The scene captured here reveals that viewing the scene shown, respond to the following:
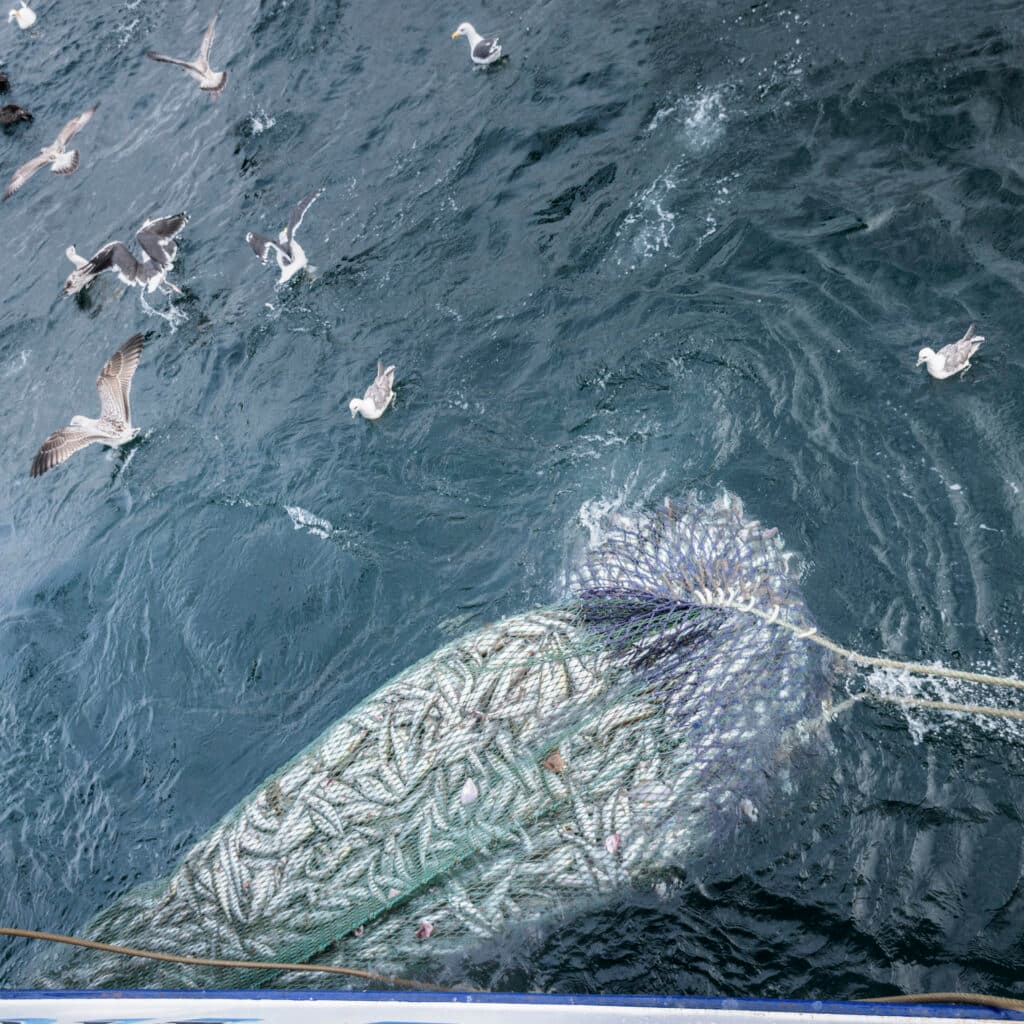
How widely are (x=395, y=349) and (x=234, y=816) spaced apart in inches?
215

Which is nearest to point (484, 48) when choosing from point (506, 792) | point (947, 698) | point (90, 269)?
point (90, 269)

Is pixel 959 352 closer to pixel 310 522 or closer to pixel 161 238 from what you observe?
pixel 310 522

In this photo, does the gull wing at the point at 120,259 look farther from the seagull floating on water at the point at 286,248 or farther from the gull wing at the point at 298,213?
the gull wing at the point at 298,213

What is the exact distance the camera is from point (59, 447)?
1038 centimetres

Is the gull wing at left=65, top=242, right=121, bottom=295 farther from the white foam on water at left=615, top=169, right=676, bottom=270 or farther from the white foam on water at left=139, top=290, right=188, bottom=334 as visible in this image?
the white foam on water at left=615, top=169, right=676, bottom=270

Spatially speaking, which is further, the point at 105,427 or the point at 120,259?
the point at 120,259

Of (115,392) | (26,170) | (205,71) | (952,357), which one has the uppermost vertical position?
(26,170)

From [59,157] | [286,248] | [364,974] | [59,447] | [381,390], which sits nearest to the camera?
[364,974]

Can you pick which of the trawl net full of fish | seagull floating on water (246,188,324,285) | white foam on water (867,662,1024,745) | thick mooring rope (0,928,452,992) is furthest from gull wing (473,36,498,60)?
thick mooring rope (0,928,452,992)

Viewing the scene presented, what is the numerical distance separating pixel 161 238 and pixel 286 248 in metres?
2.44

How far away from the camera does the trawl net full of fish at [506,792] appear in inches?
205

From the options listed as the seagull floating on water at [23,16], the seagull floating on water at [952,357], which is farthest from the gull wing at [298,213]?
the seagull floating on water at [23,16]

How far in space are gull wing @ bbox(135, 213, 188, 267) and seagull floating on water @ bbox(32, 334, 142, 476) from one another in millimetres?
1942

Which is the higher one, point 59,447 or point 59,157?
point 59,157
